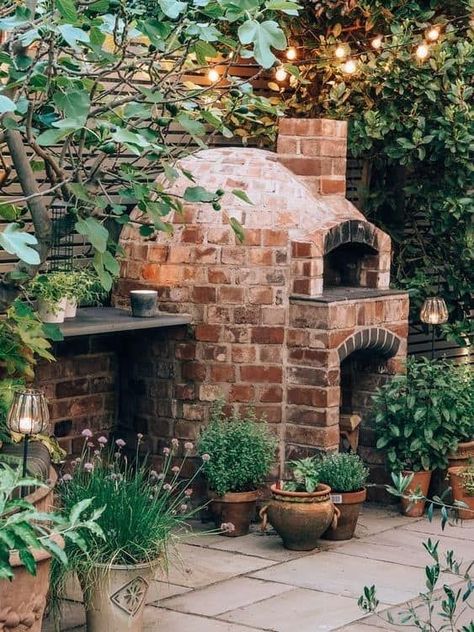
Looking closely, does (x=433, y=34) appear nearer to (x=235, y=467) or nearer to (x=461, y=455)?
(x=461, y=455)

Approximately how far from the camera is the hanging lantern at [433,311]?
11.3 metres

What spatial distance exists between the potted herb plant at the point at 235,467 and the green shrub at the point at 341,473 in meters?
→ 0.40

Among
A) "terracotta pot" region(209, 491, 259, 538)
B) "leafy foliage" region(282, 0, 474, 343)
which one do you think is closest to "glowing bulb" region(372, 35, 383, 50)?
"leafy foliage" region(282, 0, 474, 343)

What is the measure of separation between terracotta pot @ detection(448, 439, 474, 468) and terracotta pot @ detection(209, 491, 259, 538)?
1.80 metres

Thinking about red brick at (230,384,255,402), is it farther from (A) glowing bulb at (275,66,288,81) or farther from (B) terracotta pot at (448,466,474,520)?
(A) glowing bulb at (275,66,288,81)

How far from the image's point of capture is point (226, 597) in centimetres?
827

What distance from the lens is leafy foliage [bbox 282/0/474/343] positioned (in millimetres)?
11461

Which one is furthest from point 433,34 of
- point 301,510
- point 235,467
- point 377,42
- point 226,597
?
point 226,597

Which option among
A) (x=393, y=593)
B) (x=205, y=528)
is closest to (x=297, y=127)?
(x=205, y=528)

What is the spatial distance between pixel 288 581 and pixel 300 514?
2.20ft

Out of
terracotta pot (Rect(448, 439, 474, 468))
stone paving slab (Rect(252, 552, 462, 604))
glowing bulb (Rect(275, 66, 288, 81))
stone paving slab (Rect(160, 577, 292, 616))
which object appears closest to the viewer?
stone paving slab (Rect(160, 577, 292, 616))

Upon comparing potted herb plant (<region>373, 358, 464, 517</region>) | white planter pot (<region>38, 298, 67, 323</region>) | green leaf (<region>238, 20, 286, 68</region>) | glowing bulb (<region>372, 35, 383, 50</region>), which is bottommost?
potted herb plant (<region>373, 358, 464, 517</region>)

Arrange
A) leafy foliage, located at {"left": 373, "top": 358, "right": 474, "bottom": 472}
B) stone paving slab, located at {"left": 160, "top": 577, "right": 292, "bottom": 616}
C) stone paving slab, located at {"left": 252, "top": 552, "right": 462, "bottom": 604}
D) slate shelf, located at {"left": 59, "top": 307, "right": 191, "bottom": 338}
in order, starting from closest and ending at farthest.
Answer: stone paving slab, located at {"left": 160, "top": 577, "right": 292, "bottom": 616} < stone paving slab, located at {"left": 252, "top": 552, "right": 462, "bottom": 604} < slate shelf, located at {"left": 59, "top": 307, "right": 191, "bottom": 338} < leafy foliage, located at {"left": 373, "top": 358, "right": 474, "bottom": 472}

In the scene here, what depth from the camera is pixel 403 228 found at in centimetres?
1238
